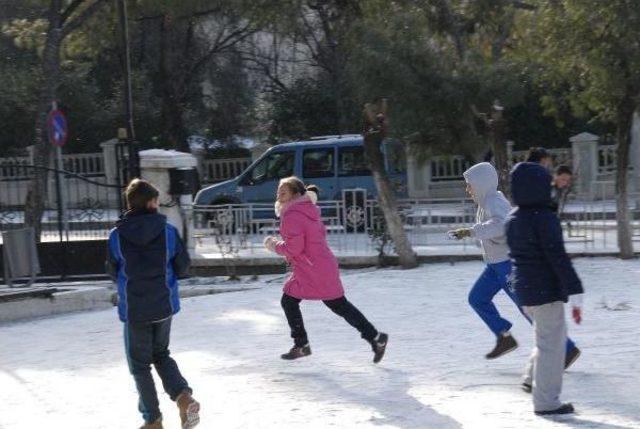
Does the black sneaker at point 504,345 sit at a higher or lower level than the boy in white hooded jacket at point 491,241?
lower

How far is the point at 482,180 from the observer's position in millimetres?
8062

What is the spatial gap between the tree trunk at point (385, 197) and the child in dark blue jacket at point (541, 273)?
855 cm

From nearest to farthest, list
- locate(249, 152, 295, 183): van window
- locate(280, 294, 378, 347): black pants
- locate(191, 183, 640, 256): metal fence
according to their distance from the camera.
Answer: locate(280, 294, 378, 347): black pants < locate(191, 183, 640, 256): metal fence < locate(249, 152, 295, 183): van window

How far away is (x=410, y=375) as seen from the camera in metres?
8.23

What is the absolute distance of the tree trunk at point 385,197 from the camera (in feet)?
50.2

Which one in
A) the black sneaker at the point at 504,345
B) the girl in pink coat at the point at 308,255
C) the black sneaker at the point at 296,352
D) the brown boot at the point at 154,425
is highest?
the girl in pink coat at the point at 308,255

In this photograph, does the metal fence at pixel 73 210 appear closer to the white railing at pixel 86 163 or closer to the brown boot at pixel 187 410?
the brown boot at pixel 187 410

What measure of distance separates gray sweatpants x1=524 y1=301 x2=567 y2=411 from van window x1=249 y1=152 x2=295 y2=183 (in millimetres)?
16296

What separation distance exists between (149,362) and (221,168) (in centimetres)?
2724

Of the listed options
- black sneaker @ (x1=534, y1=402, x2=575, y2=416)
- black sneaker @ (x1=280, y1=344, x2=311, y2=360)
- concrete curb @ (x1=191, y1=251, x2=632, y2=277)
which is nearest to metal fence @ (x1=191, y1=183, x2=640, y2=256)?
concrete curb @ (x1=191, y1=251, x2=632, y2=277)

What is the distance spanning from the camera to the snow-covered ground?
7.11 meters

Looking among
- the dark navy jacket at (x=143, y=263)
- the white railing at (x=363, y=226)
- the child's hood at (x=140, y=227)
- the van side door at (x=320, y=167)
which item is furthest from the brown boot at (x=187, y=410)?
the van side door at (x=320, y=167)

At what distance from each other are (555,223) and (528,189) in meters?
0.25

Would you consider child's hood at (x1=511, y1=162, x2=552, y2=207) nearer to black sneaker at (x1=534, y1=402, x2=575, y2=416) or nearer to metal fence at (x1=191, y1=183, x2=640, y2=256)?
black sneaker at (x1=534, y1=402, x2=575, y2=416)
